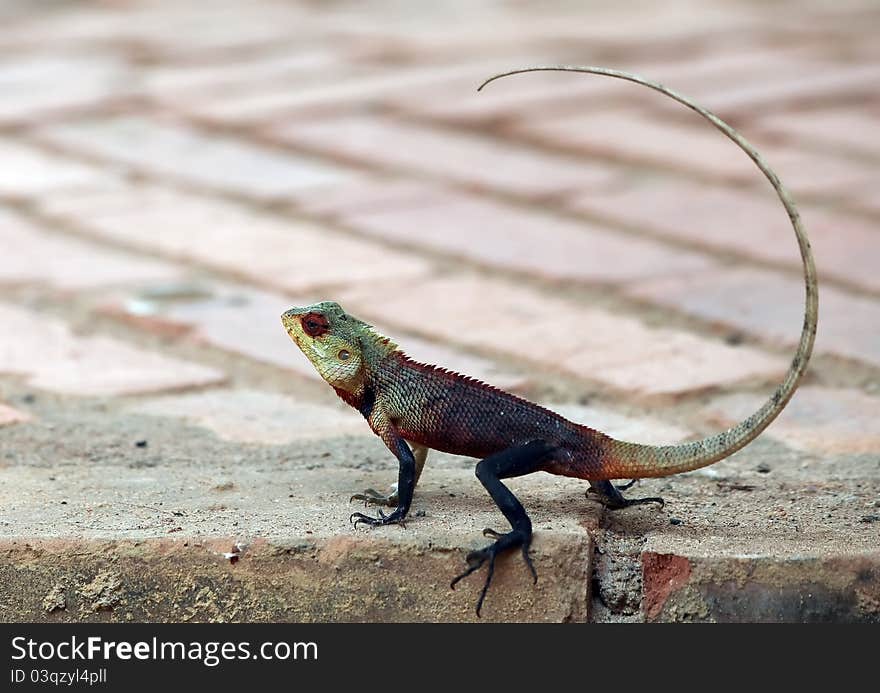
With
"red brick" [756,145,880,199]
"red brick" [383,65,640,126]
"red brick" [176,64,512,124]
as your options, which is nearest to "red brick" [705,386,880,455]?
"red brick" [756,145,880,199]

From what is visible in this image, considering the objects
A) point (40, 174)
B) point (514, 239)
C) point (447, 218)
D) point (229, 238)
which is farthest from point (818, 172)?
point (40, 174)

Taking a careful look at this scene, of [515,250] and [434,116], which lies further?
[434,116]

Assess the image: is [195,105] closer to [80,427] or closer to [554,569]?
[80,427]

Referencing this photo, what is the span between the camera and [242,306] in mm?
4355

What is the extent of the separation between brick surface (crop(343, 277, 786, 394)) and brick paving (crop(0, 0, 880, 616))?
10 millimetres

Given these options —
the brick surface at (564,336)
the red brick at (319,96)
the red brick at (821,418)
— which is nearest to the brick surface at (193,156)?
the red brick at (319,96)

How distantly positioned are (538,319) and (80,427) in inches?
53.7

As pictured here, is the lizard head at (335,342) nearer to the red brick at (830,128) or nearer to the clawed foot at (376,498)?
the clawed foot at (376,498)

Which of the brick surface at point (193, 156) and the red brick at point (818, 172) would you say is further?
the brick surface at point (193, 156)

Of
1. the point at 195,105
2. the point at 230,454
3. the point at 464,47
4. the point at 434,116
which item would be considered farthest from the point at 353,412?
the point at 464,47

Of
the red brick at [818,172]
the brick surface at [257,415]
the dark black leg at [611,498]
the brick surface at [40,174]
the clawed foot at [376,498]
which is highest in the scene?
the red brick at [818,172]

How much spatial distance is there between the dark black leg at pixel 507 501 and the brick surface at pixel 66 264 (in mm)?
A: 2270

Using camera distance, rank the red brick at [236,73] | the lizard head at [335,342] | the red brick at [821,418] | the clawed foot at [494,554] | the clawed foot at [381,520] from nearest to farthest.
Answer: the clawed foot at [494,554]
the clawed foot at [381,520]
the lizard head at [335,342]
the red brick at [821,418]
the red brick at [236,73]

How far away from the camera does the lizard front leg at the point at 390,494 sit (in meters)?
2.76
